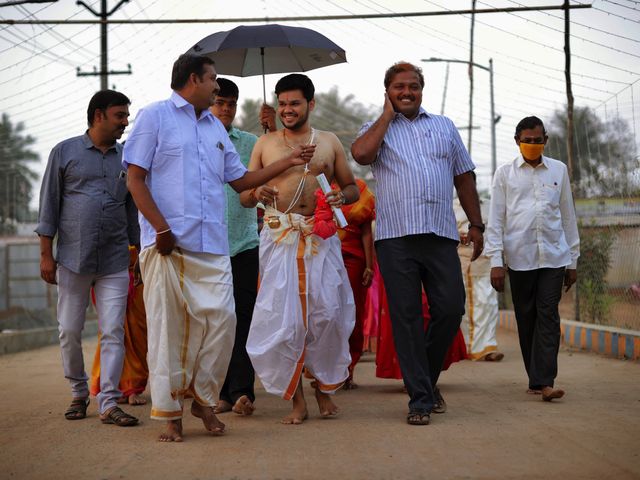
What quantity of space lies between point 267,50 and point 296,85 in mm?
1554

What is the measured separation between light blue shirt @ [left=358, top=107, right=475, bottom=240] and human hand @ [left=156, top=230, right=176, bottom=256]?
5.34 feet

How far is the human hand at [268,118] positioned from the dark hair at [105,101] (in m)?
0.99

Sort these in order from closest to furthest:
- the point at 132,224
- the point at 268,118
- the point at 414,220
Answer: the point at 414,220 < the point at 132,224 < the point at 268,118

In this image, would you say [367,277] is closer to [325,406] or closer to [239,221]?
[239,221]

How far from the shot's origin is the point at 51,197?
729cm

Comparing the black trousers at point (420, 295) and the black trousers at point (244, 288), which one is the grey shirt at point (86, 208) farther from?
the black trousers at point (420, 295)

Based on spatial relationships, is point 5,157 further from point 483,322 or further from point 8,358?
point 483,322

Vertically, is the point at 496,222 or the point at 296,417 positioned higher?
the point at 496,222

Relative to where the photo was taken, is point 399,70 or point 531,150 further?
point 531,150

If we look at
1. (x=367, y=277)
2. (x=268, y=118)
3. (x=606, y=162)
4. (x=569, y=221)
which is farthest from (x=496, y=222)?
(x=606, y=162)

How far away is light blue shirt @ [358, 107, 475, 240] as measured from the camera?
6.87 metres

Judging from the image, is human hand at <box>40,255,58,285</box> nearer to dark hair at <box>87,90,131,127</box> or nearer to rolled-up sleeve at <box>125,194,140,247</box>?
rolled-up sleeve at <box>125,194,140,247</box>

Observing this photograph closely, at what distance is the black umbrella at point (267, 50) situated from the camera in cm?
785

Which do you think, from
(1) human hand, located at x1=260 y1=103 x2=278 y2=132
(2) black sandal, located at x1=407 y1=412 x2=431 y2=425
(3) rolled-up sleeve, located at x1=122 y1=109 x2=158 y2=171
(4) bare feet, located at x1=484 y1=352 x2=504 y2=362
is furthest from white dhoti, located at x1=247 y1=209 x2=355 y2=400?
(4) bare feet, located at x1=484 y1=352 x2=504 y2=362
